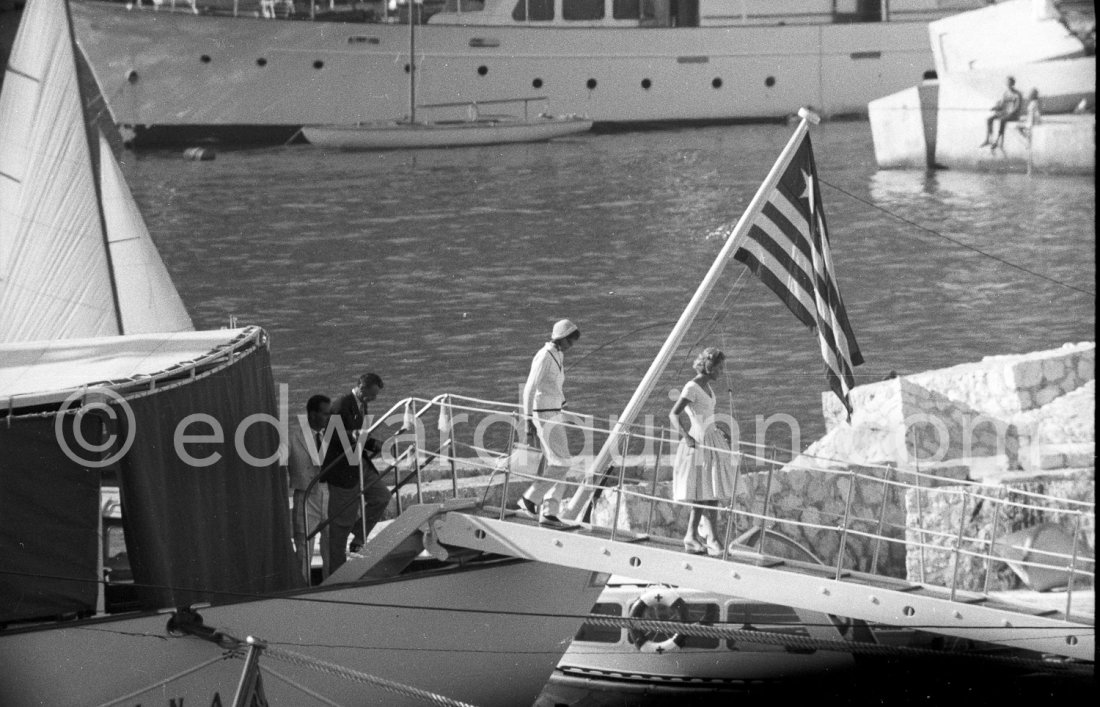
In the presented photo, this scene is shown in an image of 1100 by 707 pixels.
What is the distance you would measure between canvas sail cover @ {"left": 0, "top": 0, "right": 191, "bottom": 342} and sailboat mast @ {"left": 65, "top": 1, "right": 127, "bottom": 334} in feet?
0.07

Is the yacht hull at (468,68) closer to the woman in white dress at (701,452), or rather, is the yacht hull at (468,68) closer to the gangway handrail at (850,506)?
the gangway handrail at (850,506)

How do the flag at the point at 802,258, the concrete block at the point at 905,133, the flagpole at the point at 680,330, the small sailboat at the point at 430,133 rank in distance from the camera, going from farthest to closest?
the small sailboat at the point at 430,133, the concrete block at the point at 905,133, the flag at the point at 802,258, the flagpole at the point at 680,330

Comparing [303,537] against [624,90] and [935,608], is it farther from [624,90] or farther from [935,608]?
[624,90]

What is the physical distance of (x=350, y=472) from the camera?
1446 cm

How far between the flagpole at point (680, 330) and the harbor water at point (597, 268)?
271cm

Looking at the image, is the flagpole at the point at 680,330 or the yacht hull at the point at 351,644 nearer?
the yacht hull at the point at 351,644

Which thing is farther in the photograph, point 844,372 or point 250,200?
point 250,200

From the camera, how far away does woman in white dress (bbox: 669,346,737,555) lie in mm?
13344

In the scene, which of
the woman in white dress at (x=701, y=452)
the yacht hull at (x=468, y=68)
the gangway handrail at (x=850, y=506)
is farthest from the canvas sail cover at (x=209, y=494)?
the yacht hull at (x=468, y=68)

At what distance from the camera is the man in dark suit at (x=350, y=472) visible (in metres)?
14.2

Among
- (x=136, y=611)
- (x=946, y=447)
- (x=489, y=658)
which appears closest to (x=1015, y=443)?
(x=946, y=447)

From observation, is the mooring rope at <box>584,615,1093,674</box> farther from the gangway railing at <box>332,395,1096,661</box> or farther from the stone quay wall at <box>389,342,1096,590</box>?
the stone quay wall at <box>389,342,1096,590</box>

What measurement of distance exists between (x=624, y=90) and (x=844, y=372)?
2150 inches

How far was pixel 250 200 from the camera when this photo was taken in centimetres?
4947
